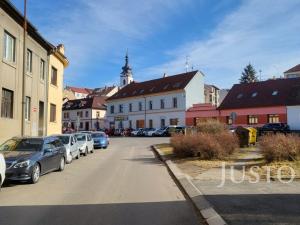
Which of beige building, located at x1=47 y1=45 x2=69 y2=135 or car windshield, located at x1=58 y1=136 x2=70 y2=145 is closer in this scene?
car windshield, located at x1=58 y1=136 x2=70 y2=145

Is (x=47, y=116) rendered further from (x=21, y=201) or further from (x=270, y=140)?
(x=21, y=201)

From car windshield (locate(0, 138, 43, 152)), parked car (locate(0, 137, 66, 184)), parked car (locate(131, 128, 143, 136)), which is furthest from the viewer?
parked car (locate(131, 128, 143, 136))

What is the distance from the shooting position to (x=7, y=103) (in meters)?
23.8

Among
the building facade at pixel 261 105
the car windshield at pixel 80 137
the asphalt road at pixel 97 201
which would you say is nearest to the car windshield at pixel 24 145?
the asphalt road at pixel 97 201

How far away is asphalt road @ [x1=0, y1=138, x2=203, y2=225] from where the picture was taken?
820cm

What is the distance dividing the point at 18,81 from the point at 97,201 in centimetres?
1646

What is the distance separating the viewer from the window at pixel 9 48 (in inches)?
918

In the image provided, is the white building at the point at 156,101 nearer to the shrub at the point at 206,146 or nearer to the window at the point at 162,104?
the window at the point at 162,104

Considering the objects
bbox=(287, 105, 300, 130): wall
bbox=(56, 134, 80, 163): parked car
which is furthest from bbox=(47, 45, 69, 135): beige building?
bbox=(287, 105, 300, 130): wall

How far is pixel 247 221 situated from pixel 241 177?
238 inches

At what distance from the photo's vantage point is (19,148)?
1513 centimetres

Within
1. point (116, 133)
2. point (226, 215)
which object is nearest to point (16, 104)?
point (226, 215)

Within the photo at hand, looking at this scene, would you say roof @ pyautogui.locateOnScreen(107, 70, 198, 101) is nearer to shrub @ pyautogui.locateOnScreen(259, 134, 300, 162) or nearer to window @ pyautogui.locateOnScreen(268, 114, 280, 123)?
window @ pyautogui.locateOnScreen(268, 114, 280, 123)


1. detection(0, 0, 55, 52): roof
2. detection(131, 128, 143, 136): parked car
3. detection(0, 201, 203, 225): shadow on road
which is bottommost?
detection(0, 201, 203, 225): shadow on road
